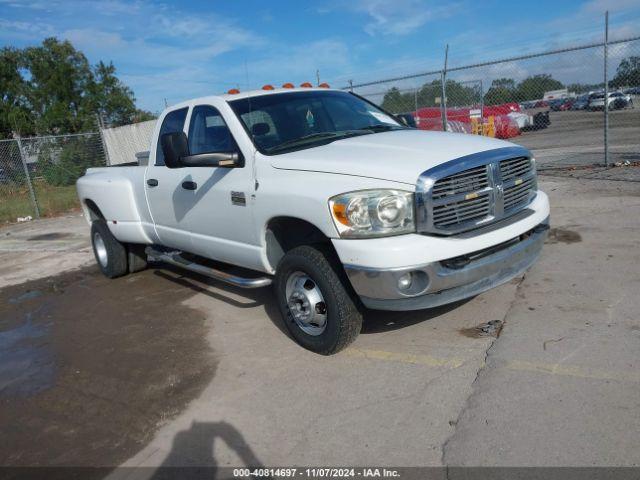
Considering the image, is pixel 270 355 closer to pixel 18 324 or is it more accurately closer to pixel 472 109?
pixel 18 324

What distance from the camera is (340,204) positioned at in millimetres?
3518

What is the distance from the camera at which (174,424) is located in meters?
3.43

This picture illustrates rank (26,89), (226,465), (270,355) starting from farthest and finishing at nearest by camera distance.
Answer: (26,89), (270,355), (226,465)

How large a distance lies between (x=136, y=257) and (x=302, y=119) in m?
3.56

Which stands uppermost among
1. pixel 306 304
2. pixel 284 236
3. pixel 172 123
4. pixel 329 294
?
pixel 172 123

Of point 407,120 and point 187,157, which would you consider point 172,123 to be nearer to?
point 187,157

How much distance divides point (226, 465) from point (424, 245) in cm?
173

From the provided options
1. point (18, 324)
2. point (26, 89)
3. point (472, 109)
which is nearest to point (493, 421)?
point (18, 324)

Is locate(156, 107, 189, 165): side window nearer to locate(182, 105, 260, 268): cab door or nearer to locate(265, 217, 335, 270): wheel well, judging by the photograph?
locate(182, 105, 260, 268): cab door

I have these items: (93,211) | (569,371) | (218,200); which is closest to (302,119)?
(218,200)

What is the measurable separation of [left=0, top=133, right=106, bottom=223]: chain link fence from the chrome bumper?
15.0 metres

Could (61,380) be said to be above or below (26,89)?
below

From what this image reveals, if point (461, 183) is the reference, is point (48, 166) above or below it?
above

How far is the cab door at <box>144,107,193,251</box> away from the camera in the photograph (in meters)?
5.22
